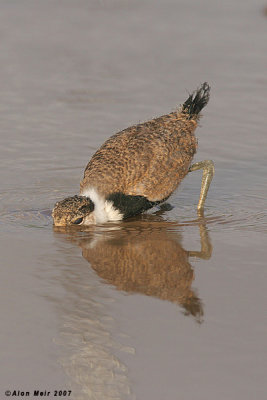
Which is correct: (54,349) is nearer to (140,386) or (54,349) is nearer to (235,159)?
(140,386)

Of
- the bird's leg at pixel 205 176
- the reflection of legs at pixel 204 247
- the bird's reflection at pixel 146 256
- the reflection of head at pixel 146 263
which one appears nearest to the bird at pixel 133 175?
the bird's leg at pixel 205 176

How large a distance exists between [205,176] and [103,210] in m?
1.40

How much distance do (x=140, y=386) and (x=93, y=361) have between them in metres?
0.47

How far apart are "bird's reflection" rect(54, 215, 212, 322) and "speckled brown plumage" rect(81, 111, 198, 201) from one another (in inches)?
15.2

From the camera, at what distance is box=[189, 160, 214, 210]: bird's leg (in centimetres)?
925

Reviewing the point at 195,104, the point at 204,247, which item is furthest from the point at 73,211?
the point at 195,104

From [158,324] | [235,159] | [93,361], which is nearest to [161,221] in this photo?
[235,159]

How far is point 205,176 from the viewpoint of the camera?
9.54 metres

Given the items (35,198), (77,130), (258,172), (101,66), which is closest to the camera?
(35,198)

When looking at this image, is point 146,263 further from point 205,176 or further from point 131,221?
point 205,176

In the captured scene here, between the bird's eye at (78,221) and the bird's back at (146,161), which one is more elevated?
the bird's back at (146,161)

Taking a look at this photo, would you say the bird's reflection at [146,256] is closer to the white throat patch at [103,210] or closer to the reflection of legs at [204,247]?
the reflection of legs at [204,247]

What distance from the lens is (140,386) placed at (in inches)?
207

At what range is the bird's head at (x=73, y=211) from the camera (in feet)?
27.6
